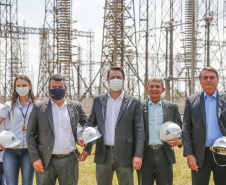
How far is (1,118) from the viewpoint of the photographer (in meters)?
4.76

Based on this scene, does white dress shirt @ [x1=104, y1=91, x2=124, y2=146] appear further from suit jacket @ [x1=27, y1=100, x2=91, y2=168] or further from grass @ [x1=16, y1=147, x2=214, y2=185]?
grass @ [x1=16, y1=147, x2=214, y2=185]

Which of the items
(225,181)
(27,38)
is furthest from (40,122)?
(27,38)

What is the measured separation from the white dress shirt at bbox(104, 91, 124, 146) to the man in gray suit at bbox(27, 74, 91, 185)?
45 centimetres

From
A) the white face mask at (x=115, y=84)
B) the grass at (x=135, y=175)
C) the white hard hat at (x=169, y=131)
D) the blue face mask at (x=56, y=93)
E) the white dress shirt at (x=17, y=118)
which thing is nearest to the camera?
the white hard hat at (x=169, y=131)

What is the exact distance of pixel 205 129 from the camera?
4.24 meters

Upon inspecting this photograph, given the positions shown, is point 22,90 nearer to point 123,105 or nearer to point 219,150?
point 123,105

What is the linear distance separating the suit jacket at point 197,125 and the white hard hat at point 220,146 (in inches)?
6.4

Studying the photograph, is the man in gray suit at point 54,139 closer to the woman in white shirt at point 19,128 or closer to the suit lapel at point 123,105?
the woman in white shirt at point 19,128

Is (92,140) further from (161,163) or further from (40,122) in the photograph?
(161,163)

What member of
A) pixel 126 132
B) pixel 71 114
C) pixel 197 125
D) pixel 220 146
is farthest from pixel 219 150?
pixel 71 114

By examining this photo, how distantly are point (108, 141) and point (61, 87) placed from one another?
991mm

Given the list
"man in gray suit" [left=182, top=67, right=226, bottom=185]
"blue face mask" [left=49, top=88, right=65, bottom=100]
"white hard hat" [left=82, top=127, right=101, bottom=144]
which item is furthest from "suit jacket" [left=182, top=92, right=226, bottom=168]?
"blue face mask" [left=49, top=88, right=65, bottom=100]

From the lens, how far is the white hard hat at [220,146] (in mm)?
3956

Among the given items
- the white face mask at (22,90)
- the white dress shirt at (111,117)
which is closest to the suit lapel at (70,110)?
the white dress shirt at (111,117)
